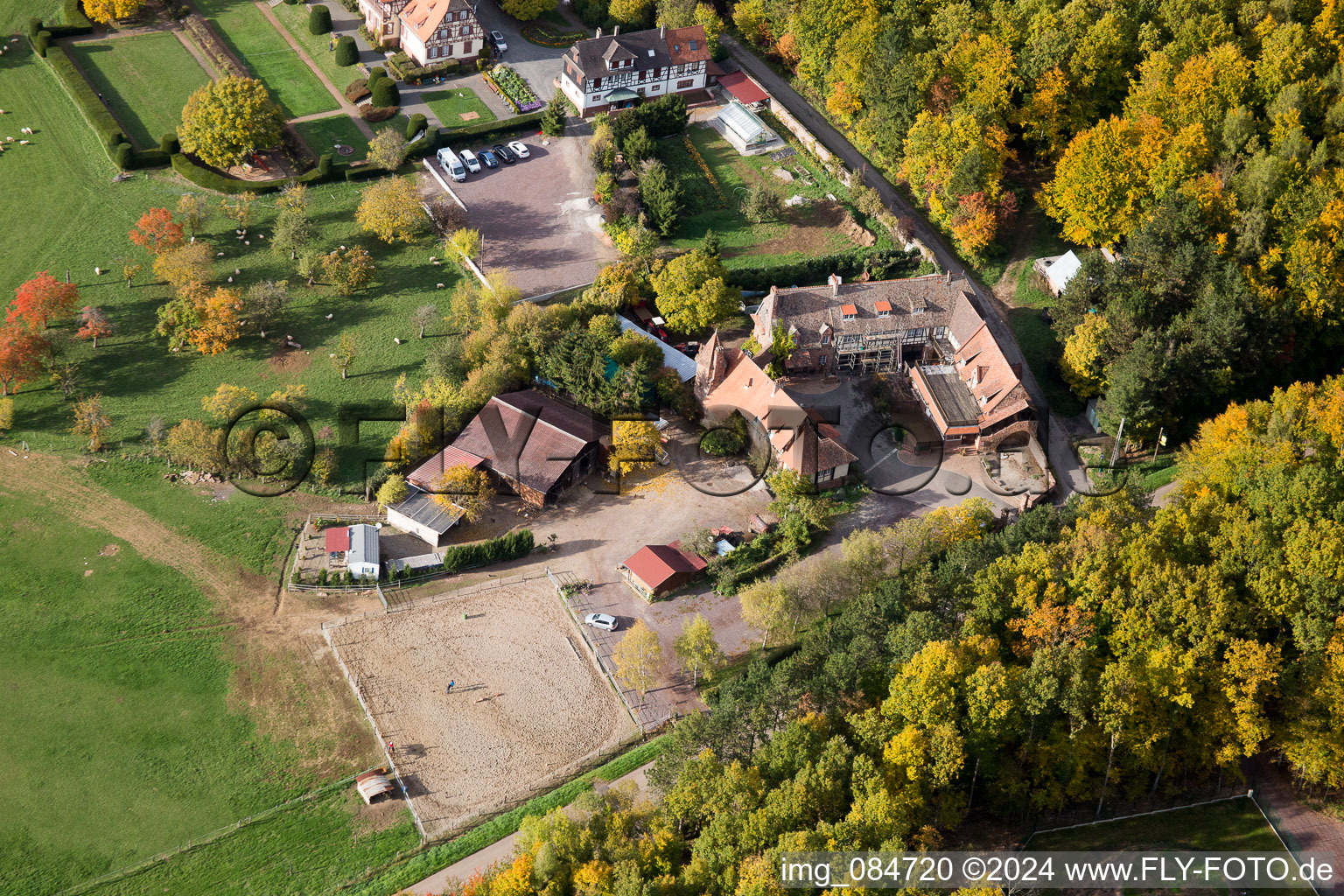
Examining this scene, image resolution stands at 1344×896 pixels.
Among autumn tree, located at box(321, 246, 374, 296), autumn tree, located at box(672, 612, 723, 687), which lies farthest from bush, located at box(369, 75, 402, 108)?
autumn tree, located at box(672, 612, 723, 687)

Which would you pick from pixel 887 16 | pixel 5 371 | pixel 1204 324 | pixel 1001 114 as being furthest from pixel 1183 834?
pixel 5 371

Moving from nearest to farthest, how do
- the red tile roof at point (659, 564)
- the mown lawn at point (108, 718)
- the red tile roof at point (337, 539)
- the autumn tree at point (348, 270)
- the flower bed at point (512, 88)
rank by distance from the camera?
the mown lawn at point (108, 718), the red tile roof at point (659, 564), the red tile roof at point (337, 539), the autumn tree at point (348, 270), the flower bed at point (512, 88)

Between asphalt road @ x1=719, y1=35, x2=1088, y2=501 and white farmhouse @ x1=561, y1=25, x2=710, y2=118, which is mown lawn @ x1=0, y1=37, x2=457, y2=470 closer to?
white farmhouse @ x1=561, y1=25, x2=710, y2=118

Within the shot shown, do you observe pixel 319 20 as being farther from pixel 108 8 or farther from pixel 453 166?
pixel 453 166

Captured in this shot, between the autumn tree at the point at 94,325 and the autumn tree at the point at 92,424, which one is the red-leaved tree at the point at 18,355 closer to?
the autumn tree at the point at 94,325

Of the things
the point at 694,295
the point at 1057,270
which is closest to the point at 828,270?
the point at 694,295

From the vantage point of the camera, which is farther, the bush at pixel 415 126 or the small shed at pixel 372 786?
the bush at pixel 415 126

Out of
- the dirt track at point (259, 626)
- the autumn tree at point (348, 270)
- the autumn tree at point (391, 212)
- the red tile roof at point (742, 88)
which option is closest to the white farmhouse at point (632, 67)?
the red tile roof at point (742, 88)
